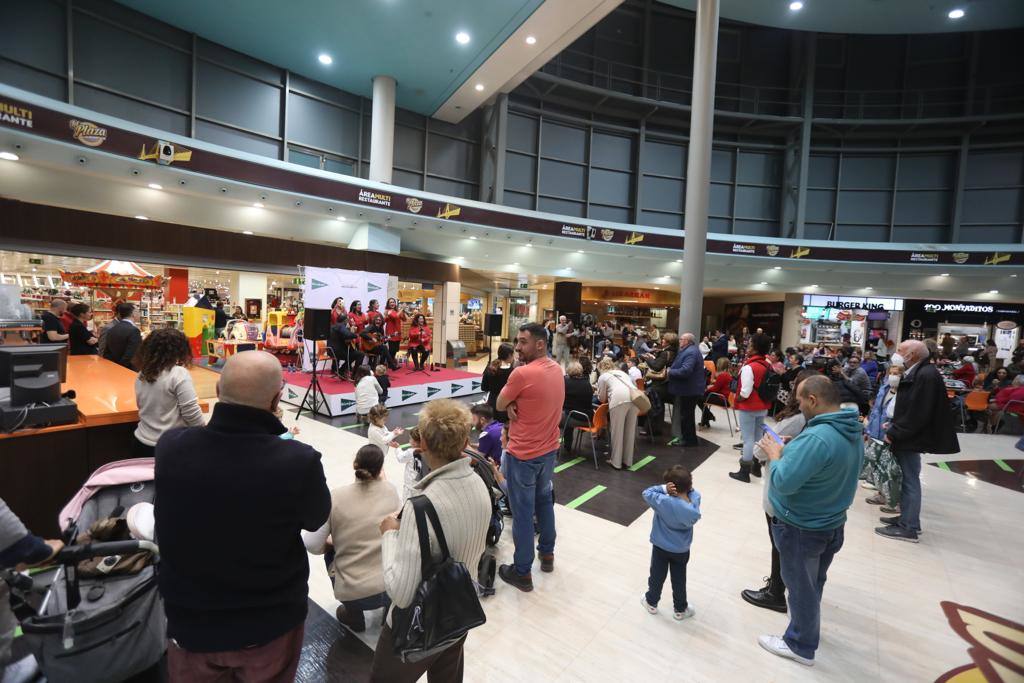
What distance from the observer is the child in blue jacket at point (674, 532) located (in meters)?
2.43

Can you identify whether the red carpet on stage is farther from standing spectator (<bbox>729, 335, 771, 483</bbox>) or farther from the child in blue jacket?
the child in blue jacket

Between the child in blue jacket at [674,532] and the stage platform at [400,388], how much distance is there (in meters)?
5.75

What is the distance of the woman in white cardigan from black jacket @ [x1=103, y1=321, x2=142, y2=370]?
17.6 ft

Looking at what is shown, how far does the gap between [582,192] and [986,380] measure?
11.6 meters

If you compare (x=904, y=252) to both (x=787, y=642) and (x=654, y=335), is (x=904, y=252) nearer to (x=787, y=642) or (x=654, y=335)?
(x=654, y=335)

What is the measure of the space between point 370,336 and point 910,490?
8.06 meters

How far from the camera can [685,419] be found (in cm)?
624

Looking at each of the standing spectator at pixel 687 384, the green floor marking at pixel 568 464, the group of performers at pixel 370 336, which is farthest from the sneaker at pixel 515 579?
the group of performers at pixel 370 336

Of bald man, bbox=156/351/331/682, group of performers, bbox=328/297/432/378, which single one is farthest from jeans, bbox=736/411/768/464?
group of performers, bbox=328/297/432/378

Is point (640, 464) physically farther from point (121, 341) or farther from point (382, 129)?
point (382, 129)

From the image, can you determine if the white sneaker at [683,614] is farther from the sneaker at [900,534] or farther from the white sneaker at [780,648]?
the sneaker at [900,534]

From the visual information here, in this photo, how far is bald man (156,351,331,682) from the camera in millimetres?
1122

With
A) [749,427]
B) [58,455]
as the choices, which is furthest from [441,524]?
[749,427]

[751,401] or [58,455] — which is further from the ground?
[751,401]
